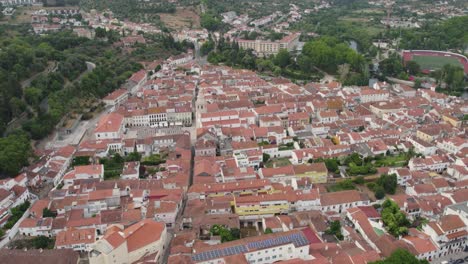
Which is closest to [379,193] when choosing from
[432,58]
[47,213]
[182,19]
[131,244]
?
[131,244]

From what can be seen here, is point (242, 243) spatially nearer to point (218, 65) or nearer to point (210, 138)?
point (210, 138)

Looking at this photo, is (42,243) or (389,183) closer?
(42,243)

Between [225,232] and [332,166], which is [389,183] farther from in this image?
[225,232]

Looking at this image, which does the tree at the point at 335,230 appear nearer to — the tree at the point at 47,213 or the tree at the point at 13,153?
the tree at the point at 47,213

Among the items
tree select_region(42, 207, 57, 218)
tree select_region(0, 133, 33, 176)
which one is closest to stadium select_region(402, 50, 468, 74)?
tree select_region(0, 133, 33, 176)

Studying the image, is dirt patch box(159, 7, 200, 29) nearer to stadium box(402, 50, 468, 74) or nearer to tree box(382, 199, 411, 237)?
stadium box(402, 50, 468, 74)

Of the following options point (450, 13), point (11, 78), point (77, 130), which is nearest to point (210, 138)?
point (77, 130)

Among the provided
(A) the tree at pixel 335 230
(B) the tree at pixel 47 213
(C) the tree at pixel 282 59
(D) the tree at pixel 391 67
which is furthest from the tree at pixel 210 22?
(A) the tree at pixel 335 230
